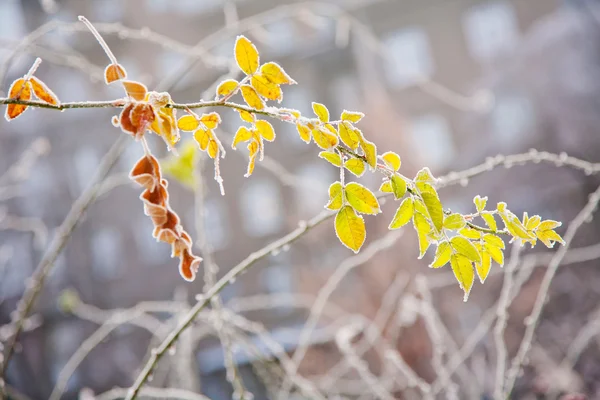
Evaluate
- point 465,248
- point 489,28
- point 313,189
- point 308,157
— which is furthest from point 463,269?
point 489,28

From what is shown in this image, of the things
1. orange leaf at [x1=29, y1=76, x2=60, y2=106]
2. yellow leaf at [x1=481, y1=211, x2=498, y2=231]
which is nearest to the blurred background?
yellow leaf at [x1=481, y1=211, x2=498, y2=231]

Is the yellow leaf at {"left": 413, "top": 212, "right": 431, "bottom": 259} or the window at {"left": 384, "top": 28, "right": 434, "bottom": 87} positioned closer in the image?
the yellow leaf at {"left": 413, "top": 212, "right": 431, "bottom": 259}

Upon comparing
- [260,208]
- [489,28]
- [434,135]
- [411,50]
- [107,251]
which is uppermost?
[411,50]

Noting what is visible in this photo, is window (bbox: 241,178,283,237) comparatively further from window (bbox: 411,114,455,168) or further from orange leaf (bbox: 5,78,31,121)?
orange leaf (bbox: 5,78,31,121)

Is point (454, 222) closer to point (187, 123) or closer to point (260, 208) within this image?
point (187, 123)

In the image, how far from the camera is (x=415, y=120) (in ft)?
33.3

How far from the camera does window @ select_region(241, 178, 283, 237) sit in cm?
1034

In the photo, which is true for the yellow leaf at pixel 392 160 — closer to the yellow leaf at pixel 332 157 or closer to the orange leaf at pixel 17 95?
the yellow leaf at pixel 332 157

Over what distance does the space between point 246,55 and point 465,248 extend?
160mm

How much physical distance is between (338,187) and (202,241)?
317mm

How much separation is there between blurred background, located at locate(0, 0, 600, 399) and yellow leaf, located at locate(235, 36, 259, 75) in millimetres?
2394

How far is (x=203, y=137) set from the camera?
33 cm

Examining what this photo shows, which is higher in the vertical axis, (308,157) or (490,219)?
(308,157)

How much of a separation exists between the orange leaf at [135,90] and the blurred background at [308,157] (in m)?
2.44
